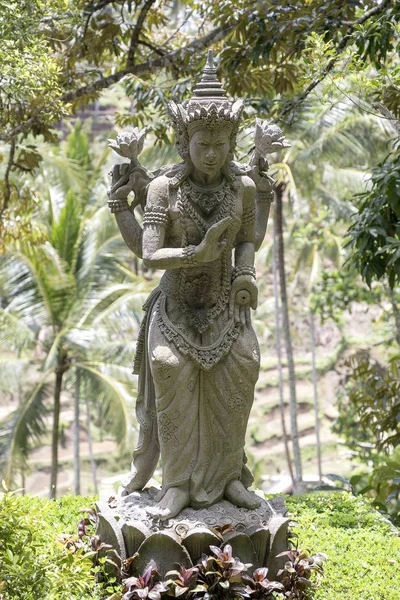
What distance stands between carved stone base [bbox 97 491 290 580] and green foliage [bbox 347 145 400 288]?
2361 millimetres

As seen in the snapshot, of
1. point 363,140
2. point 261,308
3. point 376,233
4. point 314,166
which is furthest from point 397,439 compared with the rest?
point 261,308

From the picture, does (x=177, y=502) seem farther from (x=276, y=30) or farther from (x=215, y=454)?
(x=276, y=30)

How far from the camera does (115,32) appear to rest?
8016 mm

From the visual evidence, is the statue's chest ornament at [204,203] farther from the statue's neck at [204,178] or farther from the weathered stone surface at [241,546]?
the weathered stone surface at [241,546]

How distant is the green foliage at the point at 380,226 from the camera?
630 cm

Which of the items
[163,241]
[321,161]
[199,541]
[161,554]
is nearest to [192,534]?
[199,541]

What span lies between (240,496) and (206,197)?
1.73m

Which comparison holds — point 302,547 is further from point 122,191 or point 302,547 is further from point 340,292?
point 340,292

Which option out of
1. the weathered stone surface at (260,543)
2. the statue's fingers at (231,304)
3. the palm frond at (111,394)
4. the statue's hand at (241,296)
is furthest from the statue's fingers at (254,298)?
the palm frond at (111,394)

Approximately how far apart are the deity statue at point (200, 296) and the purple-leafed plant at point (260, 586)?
433 mm

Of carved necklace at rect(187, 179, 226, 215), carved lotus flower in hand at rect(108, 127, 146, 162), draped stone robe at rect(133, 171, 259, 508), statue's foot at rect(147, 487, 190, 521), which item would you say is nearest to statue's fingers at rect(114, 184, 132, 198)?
carved lotus flower in hand at rect(108, 127, 146, 162)

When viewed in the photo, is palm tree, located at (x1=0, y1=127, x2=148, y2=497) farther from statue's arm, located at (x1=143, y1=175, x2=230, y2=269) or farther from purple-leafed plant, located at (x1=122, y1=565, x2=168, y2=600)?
purple-leafed plant, located at (x1=122, y1=565, x2=168, y2=600)

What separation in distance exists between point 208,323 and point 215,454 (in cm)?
76

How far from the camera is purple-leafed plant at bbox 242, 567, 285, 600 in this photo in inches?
178
